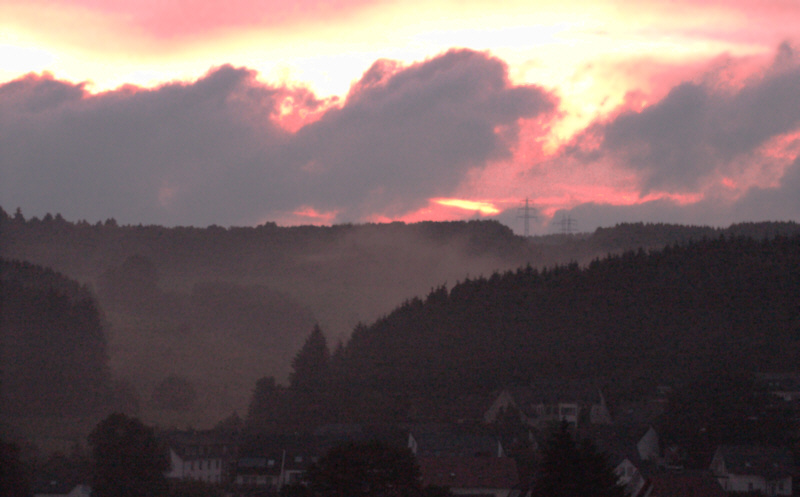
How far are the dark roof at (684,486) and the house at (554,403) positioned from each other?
46.4 metres

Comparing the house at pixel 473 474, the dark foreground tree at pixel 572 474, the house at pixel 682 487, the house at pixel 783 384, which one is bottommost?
the house at pixel 473 474

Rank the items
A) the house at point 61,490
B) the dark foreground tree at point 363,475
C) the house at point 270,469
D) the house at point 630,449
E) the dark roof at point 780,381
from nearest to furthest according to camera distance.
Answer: the dark foreground tree at point 363,475 < the house at point 61,490 < the house at point 630,449 < the house at point 270,469 < the dark roof at point 780,381

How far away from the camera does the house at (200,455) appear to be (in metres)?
104

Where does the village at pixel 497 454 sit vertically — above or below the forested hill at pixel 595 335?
below

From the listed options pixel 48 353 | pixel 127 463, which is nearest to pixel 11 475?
pixel 127 463

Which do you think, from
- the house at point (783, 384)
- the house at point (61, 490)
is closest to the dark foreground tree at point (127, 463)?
the house at point (61, 490)

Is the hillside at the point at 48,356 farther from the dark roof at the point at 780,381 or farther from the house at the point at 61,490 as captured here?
the dark roof at the point at 780,381

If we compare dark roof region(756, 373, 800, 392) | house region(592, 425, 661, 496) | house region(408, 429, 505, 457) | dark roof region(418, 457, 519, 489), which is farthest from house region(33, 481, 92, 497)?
dark roof region(756, 373, 800, 392)

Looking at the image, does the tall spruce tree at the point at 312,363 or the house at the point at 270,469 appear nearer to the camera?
the house at the point at 270,469

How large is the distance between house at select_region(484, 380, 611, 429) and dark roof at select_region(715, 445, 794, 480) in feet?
97.5

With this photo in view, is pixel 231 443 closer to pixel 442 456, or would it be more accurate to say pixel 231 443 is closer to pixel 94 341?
pixel 442 456

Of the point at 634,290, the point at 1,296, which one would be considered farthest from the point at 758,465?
the point at 1,296

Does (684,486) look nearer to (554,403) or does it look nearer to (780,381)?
(554,403)

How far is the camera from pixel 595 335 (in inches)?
6890
